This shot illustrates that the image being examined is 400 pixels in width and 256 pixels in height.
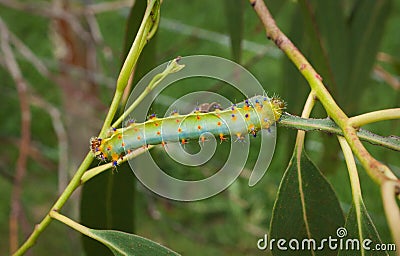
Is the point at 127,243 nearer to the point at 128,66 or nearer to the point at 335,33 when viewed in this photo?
the point at 128,66

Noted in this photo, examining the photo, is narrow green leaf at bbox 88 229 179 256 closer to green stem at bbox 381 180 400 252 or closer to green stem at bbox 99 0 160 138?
green stem at bbox 99 0 160 138

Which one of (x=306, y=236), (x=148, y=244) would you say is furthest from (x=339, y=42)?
(x=148, y=244)

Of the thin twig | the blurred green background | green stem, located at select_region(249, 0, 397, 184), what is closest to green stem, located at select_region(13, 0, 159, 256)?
green stem, located at select_region(249, 0, 397, 184)

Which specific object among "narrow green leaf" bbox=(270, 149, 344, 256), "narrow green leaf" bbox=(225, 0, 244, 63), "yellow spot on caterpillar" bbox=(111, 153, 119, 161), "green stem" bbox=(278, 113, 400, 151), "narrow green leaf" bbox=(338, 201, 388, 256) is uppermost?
"narrow green leaf" bbox=(225, 0, 244, 63)

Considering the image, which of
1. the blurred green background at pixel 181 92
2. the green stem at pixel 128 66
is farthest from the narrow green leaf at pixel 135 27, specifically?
the green stem at pixel 128 66

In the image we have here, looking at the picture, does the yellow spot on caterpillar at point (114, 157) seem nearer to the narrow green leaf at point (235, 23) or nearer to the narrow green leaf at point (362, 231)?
the narrow green leaf at point (362, 231)
